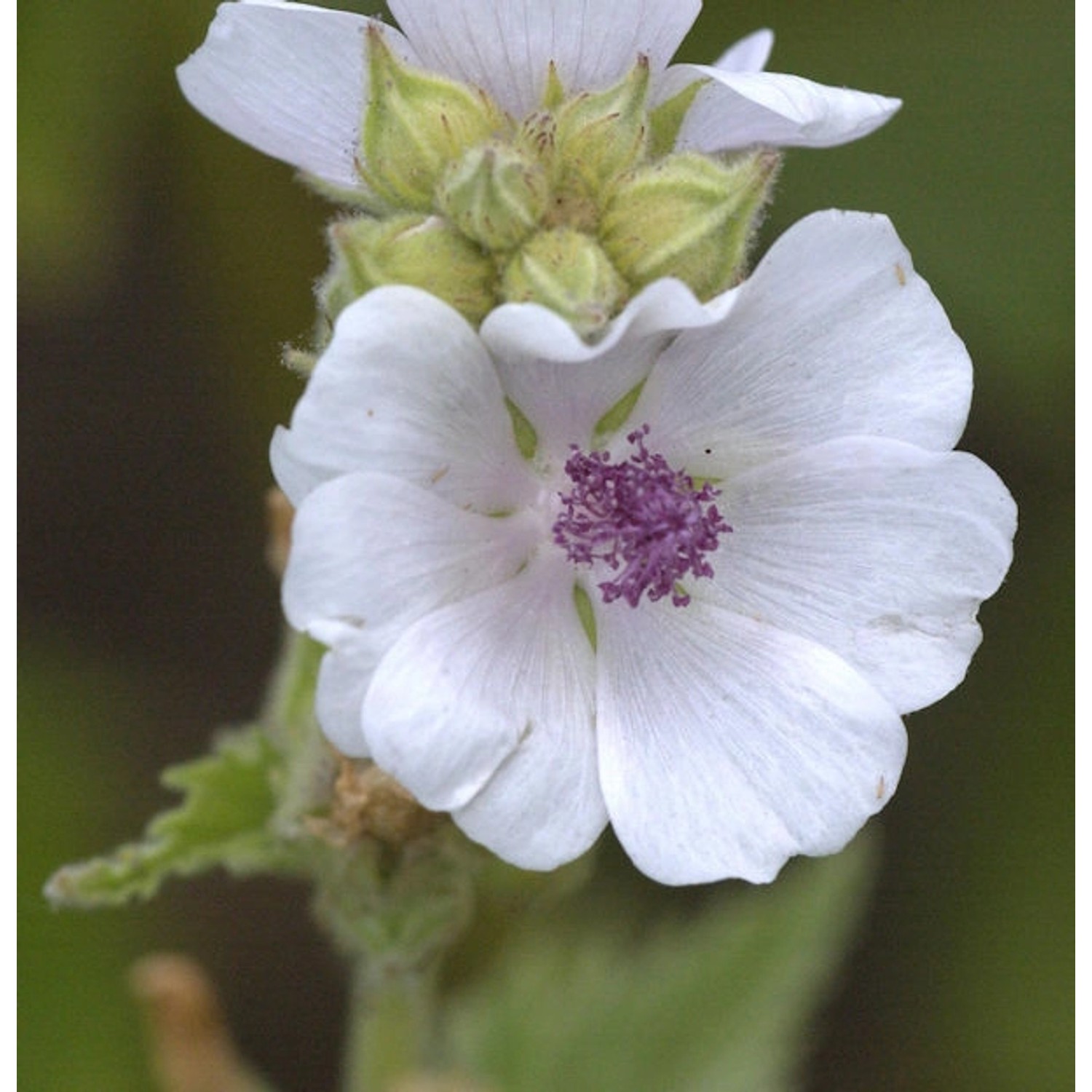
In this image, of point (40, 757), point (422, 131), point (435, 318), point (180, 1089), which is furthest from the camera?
point (40, 757)

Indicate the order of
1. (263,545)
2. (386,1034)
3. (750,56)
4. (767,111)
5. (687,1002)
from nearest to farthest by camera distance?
(767,111), (750,56), (386,1034), (687,1002), (263,545)

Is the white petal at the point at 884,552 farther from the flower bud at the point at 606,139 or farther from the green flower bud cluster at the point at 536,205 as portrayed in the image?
the flower bud at the point at 606,139

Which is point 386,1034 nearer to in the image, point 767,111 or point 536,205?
point 536,205

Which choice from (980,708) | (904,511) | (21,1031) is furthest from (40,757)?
(904,511)

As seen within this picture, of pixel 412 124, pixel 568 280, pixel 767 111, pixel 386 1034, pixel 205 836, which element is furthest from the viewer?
pixel 386 1034

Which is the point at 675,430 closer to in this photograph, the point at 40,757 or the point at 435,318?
the point at 435,318

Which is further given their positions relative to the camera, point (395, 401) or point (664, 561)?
point (664, 561)

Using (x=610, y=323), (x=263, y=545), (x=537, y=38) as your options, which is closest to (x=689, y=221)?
(x=610, y=323)
